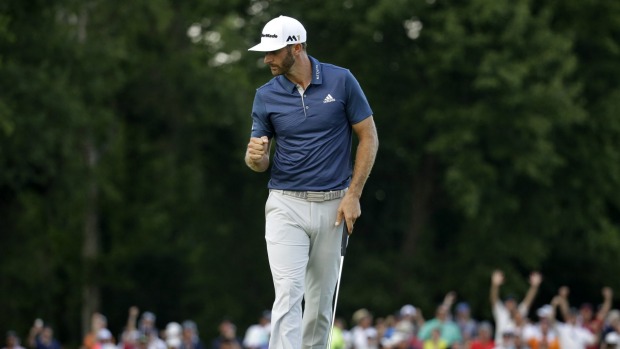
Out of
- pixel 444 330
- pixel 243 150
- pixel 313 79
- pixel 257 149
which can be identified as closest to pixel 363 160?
pixel 313 79

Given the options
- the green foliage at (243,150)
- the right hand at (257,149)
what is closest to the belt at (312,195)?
the right hand at (257,149)

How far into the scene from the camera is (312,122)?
9031 millimetres

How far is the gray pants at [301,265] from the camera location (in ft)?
29.3

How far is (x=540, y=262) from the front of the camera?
40125 mm

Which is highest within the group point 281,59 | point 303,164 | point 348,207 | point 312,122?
point 281,59

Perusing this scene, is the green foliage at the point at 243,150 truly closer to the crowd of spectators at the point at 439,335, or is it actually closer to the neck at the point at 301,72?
the crowd of spectators at the point at 439,335

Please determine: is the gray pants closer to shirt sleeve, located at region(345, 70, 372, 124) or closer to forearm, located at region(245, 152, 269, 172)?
forearm, located at region(245, 152, 269, 172)

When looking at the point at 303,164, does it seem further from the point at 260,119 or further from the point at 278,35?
the point at 278,35

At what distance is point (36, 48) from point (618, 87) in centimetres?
1481

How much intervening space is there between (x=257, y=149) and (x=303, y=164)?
1.13ft

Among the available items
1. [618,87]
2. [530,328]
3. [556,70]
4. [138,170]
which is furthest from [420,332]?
[138,170]

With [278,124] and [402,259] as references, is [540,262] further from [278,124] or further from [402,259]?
[278,124]

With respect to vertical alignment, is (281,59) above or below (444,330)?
above

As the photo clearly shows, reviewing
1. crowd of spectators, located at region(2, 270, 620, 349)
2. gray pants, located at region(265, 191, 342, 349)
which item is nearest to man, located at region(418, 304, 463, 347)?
crowd of spectators, located at region(2, 270, 620, 349)
